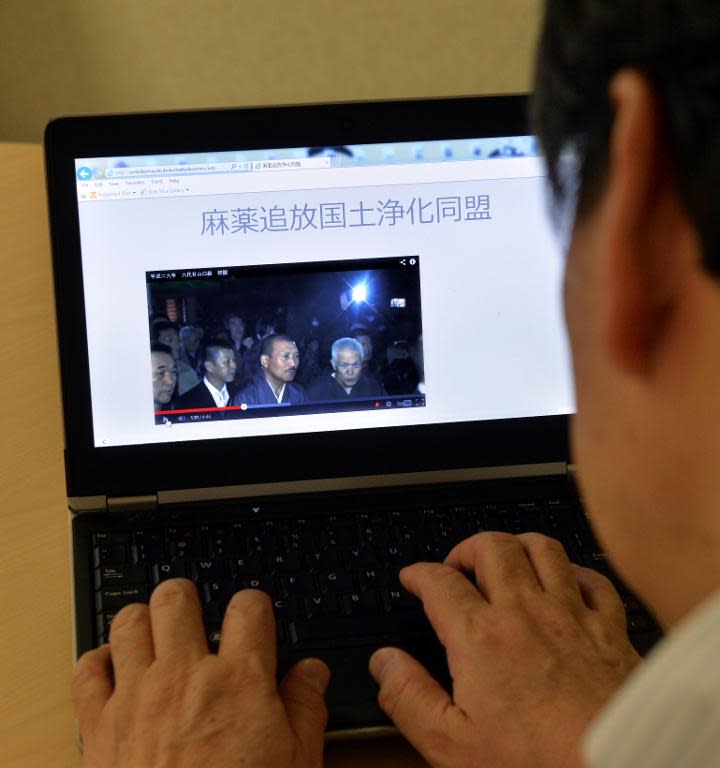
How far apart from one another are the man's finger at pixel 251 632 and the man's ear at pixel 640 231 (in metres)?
0.33

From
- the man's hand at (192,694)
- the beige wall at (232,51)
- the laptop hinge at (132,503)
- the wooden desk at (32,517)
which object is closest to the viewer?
the man's hand at (192,694)

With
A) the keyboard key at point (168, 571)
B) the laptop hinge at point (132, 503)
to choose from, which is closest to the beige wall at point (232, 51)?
the laptop hinge at point (132, 503)

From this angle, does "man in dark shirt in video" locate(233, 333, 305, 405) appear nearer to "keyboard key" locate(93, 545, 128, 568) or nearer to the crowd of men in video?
the crowd of men in video

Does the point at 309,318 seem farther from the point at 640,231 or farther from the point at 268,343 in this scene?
the point at 640,231

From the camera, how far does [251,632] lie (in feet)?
1.99

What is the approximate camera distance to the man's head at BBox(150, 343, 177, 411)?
2.77 ft

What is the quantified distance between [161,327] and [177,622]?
0.30 m

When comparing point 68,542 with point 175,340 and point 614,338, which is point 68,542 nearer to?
point 175,340

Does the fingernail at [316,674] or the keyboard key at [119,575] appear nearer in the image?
the fingernail at [316,674]

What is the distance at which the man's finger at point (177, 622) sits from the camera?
604 millimetres

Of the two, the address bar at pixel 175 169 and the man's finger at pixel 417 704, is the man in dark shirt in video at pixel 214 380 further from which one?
the man's finger at pixel 417 704

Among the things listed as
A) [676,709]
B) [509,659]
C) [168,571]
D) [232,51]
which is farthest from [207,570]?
[232,51]

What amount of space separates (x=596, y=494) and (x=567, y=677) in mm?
202

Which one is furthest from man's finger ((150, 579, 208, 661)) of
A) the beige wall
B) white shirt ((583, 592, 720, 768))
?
the beige wall
